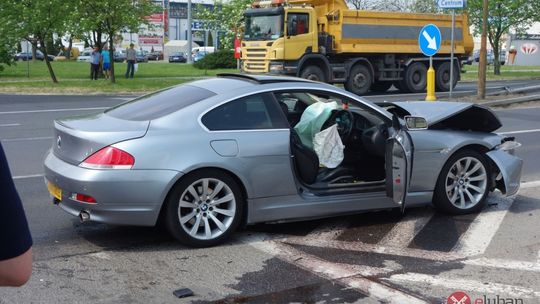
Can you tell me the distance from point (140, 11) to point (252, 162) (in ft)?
76.9

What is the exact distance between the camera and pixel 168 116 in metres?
5.60

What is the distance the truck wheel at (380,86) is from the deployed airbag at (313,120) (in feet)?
66.8

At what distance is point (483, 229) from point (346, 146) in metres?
1.53

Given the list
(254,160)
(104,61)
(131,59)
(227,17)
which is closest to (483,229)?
(254,160)

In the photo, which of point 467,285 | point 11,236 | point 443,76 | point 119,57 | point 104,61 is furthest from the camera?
point 119,57

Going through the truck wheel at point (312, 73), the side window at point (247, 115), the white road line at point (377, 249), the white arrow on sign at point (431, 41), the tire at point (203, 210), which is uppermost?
the white arrow on sign at point (431, 41)

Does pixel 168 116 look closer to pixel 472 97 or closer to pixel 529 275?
pixel 529 275

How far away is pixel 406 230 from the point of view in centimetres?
616

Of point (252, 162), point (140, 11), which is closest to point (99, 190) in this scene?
point (252, 162)

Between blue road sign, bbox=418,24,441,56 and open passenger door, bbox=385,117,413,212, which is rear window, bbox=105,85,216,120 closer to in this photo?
open passenger door, bbox=385,117,413,212

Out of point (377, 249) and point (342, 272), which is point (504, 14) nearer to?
point (377, 249)

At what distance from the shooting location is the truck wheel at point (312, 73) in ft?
75.4

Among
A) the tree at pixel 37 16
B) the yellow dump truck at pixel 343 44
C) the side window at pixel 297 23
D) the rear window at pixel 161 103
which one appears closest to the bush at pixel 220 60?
the tree at pixel 37 16

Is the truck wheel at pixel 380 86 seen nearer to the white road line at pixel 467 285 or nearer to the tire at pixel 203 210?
the tire at pixel 203 210
